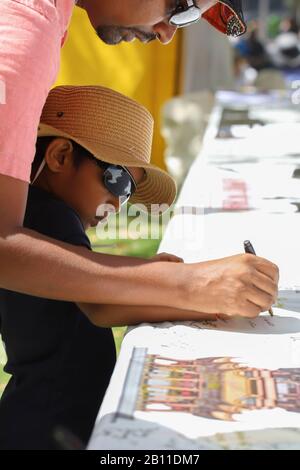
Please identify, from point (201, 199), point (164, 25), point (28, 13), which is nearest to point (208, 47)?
point (201, 199)

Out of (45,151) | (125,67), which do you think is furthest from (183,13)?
(125,67)

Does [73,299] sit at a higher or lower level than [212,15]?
lower

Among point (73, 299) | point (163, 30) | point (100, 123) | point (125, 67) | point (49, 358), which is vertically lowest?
point (49, 358)

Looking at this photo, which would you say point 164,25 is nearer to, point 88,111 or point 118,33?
point 118,33

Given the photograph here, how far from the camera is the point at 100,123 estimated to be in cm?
154

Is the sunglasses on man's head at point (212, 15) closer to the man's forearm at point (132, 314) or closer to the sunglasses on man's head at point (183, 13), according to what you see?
the sunglasses on man's head at point (183, 13)

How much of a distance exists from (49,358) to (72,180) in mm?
319

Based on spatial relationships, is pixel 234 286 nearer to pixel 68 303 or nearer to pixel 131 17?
pixel 68 303

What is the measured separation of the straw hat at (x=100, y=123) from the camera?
4.91ft

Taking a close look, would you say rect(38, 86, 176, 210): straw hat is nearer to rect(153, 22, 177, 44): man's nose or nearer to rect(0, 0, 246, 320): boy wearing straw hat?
rect(153, 22, 177, 44): man's nose

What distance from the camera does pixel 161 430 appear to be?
3.25ft

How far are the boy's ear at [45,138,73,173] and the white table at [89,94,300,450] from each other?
33 centimetres

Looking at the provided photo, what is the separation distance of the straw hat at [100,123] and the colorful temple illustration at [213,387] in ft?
1.40
